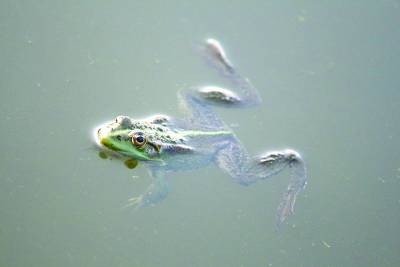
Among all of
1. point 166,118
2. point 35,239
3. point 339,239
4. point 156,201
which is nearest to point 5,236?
point 35,239

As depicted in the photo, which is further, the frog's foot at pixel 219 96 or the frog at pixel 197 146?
the frog's foot at pixel 219 96

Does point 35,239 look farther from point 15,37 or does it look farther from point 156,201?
point 15,37

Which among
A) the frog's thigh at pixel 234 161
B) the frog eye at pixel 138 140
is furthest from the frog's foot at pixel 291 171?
the frog eye at pixel 138 140

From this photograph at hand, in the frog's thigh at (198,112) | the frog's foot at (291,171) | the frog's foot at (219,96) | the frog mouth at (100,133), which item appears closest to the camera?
the frog mouth at (100,133)

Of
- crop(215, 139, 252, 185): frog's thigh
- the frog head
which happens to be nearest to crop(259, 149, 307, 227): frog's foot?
crop(215, 139, 252, 185): frog's thigh

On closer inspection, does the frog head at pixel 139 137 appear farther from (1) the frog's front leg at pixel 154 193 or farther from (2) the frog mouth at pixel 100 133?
(1) the frog's front leg at pixel 154 193

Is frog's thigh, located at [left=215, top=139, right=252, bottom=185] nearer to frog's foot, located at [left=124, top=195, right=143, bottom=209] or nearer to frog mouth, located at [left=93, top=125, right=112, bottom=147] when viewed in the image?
frog's foot, located at [left=124, top=195, right=143, bottom=209]

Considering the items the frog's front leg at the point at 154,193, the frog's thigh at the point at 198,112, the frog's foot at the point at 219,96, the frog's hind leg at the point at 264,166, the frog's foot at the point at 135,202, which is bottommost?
the frog's foot at the point at 135,202
